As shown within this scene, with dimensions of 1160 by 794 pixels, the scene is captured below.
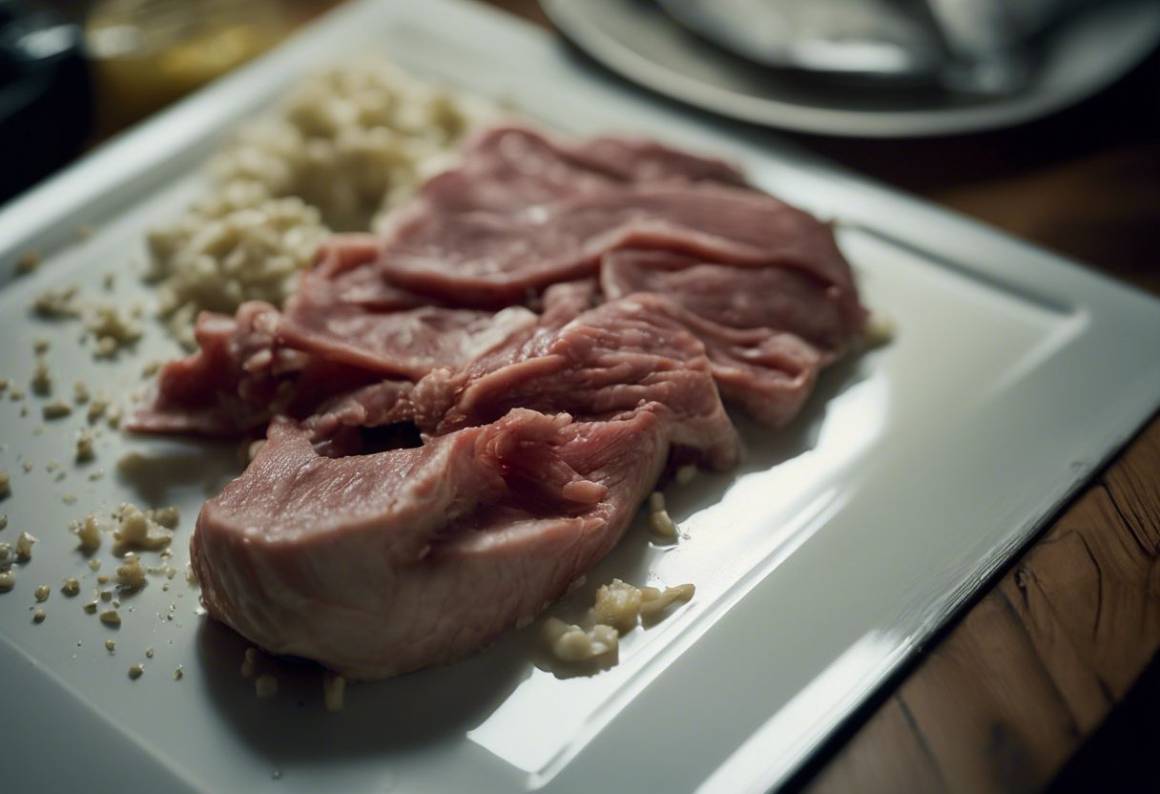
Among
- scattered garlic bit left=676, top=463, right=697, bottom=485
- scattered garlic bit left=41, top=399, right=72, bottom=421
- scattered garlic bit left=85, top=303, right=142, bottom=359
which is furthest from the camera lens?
scattered garlic bit left=85, top=303, right=142, bottom=359

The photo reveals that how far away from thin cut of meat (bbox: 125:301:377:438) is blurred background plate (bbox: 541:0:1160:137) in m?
1.58

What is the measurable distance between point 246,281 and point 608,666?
1333 mm

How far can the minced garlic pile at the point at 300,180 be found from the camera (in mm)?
2879

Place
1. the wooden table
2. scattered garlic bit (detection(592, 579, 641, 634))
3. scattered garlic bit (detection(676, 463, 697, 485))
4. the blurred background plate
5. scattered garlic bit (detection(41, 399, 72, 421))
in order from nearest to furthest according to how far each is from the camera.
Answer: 1. the wooden table
2. scattered garlic bit (detection(592, 579, 641, 634))
3. scattered garlic bit (detection(676, 463, 697, 485))
4. scattered garlic bit (detection(41, 399, 72, 421))
5. the blurred background plate

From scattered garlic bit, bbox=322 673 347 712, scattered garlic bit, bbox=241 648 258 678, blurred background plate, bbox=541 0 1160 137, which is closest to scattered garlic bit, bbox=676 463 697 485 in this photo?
scattered garlic bit, bbox=322 673 347 712

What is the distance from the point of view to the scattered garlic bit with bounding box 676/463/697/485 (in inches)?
98.2

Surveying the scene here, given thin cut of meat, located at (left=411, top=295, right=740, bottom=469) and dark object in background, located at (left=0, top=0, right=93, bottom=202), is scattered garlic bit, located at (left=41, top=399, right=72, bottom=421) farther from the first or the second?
dark object in background, located at (left=0, top=0, right=93, bottom=202)

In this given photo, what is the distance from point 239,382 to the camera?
A: 2.56 meters

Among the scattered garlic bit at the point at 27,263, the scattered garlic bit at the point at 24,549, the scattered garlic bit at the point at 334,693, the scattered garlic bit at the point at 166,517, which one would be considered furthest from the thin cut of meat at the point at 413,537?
the scattered garlic bit at the point at 27,263

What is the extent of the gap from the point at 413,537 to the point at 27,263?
155 centimetres

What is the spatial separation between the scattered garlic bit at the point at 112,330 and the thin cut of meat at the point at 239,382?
230mm

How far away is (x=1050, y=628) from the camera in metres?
2.17

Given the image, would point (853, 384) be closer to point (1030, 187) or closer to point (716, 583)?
point (716, 583)

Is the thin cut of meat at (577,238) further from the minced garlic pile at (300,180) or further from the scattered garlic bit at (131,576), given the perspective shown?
the scattered garlic bit at (131,576)
